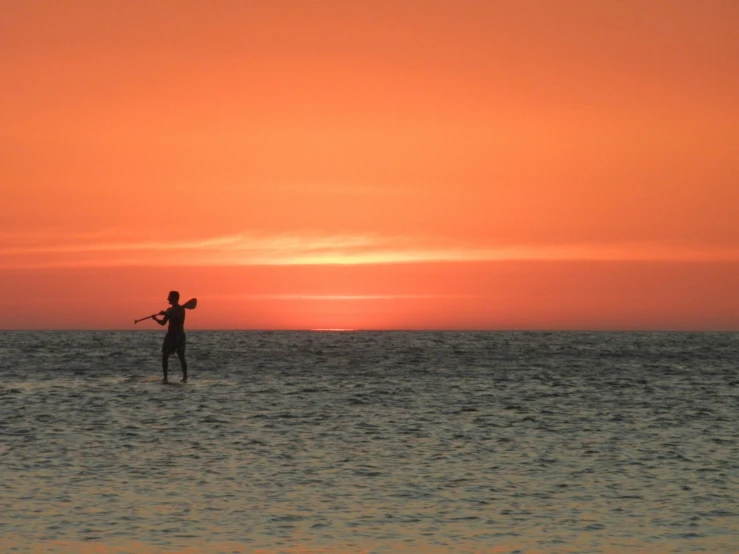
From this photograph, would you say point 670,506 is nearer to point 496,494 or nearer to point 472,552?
point 496,494

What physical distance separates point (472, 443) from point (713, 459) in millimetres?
4691

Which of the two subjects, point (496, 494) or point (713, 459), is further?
point (713, 459)

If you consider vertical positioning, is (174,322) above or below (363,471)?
above

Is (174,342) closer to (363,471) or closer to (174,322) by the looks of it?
(174,322)

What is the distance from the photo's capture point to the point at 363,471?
Answer: 18312mm

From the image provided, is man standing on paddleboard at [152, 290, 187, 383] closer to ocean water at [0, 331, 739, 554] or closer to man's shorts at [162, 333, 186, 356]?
man's shorts at [162, 333, 186, 356]

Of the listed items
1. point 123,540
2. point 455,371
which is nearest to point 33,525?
point 123,540

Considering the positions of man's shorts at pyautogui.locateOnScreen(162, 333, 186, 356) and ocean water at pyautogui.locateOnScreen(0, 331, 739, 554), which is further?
man's shorts at pyautogui.locateOnScreen(162, 333, 186, 356)

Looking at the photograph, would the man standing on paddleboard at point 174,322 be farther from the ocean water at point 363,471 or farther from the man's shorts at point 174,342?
the ocean water at point 363,471

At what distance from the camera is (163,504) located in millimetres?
15289

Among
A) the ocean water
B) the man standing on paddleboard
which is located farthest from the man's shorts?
the ocean water

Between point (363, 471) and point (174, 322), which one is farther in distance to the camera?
point (174, 322)

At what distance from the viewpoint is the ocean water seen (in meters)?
13.4

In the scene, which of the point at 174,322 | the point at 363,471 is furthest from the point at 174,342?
the point at 363,471
